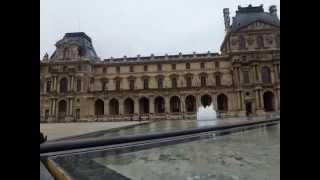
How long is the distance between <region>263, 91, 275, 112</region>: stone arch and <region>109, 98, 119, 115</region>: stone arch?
26.5 metres

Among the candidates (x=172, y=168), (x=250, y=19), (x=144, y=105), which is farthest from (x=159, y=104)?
(x=172, y=168)

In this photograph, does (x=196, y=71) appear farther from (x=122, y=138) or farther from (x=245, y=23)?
(x=122, y=138)

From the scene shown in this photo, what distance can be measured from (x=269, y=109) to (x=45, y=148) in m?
48.6

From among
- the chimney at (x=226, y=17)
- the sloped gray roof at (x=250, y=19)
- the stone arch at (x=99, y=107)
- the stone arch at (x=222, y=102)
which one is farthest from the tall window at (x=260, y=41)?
the stone arch at (x=99, y=107)

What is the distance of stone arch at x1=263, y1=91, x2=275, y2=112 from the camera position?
46.6 metres

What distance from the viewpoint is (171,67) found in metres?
52.6

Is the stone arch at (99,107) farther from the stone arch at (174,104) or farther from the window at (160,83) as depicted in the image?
the stone arch at (174,104)

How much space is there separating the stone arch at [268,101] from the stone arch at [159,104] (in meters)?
18.1

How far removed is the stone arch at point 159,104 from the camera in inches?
1980

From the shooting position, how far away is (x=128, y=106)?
5106 centimetres

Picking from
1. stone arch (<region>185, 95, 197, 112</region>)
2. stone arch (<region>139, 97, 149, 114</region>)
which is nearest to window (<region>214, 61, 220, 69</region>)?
stone arch (<region>185, 95, 197, 112</region>)

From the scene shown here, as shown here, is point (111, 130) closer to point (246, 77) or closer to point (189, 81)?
point (246, 77)
